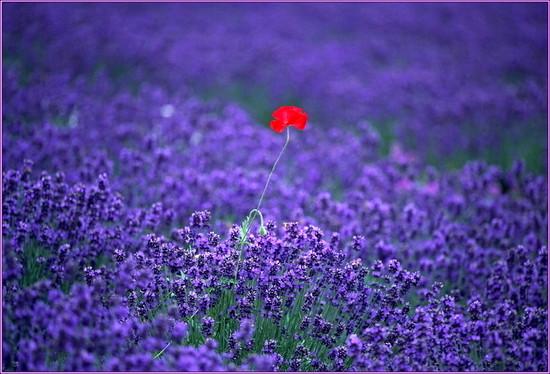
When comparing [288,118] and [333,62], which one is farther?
[333,62]

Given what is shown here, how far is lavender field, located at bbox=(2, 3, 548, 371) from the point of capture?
2414 mm

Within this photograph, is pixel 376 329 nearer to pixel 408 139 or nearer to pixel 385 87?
pixel 408 139

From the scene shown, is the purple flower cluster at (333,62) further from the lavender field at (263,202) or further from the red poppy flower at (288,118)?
the red poppy flower at (288,118)

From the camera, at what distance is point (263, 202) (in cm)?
434

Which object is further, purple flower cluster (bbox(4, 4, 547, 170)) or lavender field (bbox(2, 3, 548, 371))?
purple flower cluster (bbox(4, 4, 547, 170))

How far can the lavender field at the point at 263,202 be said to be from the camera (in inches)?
95.0

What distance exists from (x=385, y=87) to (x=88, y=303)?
24.6 feet

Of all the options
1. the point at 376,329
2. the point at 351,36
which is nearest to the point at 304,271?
the point at 376,329

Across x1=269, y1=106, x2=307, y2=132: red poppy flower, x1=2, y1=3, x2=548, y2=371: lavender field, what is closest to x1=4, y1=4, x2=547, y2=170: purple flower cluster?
x1=2, y1=3, x2=548, y2=371: lavender field

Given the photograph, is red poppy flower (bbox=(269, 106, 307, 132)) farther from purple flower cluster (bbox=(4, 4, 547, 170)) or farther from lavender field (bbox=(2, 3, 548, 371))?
purple flower cluster (bbox=(4, 4, 547, 170))

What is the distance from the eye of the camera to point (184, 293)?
8.48ft

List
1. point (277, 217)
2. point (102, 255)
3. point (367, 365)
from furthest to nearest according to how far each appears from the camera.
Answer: point (277, 217) → point (102, 255) → point (367, 365)

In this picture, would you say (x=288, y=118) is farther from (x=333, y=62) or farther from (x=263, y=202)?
(x=333, y=62)

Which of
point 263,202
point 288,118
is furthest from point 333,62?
point 288,118
